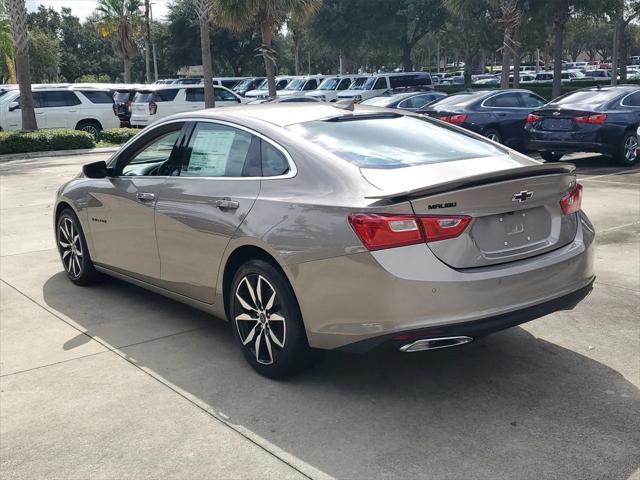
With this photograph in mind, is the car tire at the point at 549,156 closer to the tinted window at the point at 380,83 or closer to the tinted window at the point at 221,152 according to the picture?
the tinted window at the point at 221,152

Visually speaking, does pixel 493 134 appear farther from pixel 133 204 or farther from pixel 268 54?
pixel 268 54

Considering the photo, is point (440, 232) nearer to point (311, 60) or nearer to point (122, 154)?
point (122, 154)

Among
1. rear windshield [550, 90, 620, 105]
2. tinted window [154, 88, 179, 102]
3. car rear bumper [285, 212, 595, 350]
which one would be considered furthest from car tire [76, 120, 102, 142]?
car rear bumper [285, 212, 595, 350]

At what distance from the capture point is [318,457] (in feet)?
11.5

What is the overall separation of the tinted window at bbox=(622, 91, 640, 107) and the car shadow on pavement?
10.1m

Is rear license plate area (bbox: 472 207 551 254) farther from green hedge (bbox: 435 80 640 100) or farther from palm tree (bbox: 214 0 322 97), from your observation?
green hedge (bbox: 435 80 640 100)

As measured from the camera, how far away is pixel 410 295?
12.1 ft

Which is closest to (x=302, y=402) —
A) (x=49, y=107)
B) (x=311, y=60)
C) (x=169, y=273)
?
(x=169, y=273)

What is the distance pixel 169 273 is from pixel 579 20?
2848cm

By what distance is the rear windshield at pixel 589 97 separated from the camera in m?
13.8

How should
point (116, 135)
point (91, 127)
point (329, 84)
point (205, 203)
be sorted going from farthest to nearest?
point (329, 84) < point (91, 127) < point (116, 135) < point (205, 203)

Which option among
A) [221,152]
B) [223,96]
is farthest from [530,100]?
[221,152]

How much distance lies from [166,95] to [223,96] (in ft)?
6.80

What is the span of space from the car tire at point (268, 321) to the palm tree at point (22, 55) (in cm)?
1802
